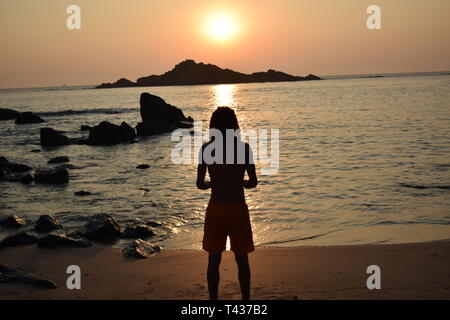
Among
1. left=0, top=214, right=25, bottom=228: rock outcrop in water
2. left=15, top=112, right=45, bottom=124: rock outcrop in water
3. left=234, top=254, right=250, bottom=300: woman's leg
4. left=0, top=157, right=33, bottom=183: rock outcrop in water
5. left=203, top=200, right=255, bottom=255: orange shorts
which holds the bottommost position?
left=0, top=214, right=25, bottom=228: rock outcrop in water

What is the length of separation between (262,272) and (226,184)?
2858 millimetres

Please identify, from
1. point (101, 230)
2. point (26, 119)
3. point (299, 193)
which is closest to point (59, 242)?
point (101, 230)

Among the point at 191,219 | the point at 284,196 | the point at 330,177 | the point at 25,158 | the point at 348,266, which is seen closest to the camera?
the point at 348,266

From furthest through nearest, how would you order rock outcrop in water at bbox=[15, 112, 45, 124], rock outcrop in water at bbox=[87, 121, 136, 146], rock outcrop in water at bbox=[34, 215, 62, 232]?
1. rock outcrop in water at bbox=[15, 112, 45, 124]
2. rock outcrop in water at bbox=[87, 121, 136, 146]
3. rock outcrop in water at bbox=[34, 215, 62, 232]

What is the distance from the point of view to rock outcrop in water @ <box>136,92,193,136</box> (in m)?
40.9

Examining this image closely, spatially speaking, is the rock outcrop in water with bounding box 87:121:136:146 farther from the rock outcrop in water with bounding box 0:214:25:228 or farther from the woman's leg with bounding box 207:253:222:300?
the woman's leg with bounding box 207:253:222:300

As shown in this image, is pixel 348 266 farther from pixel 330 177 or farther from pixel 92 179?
pixel 92 179

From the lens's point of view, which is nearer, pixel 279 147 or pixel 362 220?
pixel 362 220

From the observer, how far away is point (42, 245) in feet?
31.8

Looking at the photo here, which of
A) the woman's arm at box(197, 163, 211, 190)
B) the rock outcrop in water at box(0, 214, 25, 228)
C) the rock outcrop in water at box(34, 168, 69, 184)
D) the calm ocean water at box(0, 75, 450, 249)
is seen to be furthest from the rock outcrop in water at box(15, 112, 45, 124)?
the woman's arm at box(197, 163, 211, 190)

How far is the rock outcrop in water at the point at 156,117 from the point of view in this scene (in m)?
40.9

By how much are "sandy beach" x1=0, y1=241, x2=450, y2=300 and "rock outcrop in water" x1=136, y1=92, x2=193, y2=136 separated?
31.5 metres
